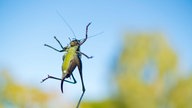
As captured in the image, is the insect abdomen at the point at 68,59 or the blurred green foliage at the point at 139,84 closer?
the insect abdomen at the point at 68,59

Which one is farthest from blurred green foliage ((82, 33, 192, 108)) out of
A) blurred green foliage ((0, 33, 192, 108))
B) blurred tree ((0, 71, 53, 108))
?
blurred tree ((0, 71, 53, 108))

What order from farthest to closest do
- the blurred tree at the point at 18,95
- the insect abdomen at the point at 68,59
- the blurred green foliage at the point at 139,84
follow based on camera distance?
1. the blurred green foliage at the point at 139,84
2. the blurred tree at the point at 18,95
3. the insect abdomen at the point at 68,59

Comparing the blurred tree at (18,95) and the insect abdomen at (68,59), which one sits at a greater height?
the insect abdomen at (68,59)

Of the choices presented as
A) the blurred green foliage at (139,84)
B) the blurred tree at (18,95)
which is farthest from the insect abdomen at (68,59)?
the blurred green foliage at (139,84)

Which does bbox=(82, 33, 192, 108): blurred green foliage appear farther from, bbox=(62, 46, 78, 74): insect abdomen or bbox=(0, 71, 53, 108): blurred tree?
bbox=(62, 46, 78, 74): insect abdomen

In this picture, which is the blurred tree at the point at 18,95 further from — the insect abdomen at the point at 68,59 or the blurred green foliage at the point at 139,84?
the insect abdomen at the point at 68,59

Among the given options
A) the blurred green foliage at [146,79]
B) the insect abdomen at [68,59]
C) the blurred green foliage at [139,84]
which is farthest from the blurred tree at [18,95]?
the insect abdomen at [68,59]

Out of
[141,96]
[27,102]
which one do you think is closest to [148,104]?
[141,96]

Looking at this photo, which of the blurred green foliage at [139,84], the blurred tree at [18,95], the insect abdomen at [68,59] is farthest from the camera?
the blurred green foliage at [139,84]
